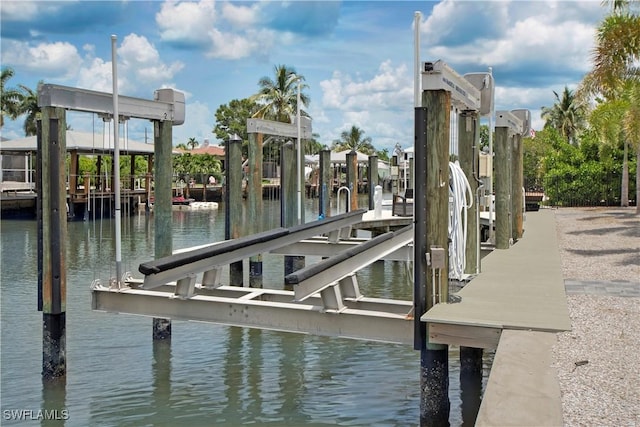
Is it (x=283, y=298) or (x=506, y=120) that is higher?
(x=506, y=120)

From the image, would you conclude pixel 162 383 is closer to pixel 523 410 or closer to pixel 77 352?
pixel 77 352

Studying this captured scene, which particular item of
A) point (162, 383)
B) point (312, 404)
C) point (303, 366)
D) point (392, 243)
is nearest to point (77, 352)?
point (162, 383)

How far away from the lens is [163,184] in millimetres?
10633

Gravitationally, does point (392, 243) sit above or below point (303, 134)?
below

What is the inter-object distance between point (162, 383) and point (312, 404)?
2.18m

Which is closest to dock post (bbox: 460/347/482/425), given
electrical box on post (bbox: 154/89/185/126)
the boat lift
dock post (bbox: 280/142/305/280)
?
the boat lift

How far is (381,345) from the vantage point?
11.0 m

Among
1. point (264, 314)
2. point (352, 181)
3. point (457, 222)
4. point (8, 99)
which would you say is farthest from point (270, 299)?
point (8, 99)

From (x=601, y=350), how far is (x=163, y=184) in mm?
6551

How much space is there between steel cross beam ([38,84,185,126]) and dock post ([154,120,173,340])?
22 centimetres

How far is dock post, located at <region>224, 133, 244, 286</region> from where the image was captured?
14422mm

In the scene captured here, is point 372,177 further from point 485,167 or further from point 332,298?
point 332,298

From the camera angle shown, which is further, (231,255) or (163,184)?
(163,184)

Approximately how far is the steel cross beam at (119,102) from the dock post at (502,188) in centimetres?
603
